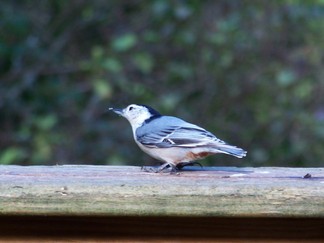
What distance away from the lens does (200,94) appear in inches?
265

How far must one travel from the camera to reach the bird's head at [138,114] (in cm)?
337

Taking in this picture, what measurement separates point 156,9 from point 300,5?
1302 millimetres

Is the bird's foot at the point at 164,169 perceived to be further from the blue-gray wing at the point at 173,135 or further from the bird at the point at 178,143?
the blue-gray wing at the point at 173,135

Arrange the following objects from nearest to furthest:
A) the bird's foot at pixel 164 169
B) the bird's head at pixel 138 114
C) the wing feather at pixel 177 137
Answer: the bird's foot at pixel 164 169 < the wing feather at pixel 177 137 < the bird's head at pixel 138 114

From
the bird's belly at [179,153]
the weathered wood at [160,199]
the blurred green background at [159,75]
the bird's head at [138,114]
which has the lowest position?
the blurred green background at [159,75]

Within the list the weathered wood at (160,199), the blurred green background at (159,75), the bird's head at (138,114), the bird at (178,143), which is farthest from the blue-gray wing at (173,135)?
the blurred green background at (159,75)

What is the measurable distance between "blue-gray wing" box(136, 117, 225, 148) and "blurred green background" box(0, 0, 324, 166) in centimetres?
262

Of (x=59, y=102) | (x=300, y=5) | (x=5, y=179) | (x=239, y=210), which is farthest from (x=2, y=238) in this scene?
(x=300, y=5)

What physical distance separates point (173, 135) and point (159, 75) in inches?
146

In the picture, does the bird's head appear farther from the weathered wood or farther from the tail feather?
the weathered wood

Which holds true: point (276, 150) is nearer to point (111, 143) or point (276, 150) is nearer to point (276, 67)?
point (276, 67)

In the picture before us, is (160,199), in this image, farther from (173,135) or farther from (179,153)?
(173,135)

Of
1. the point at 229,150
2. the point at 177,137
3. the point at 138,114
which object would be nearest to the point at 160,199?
the point at 229,150

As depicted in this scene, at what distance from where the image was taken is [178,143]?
9.42 ft
